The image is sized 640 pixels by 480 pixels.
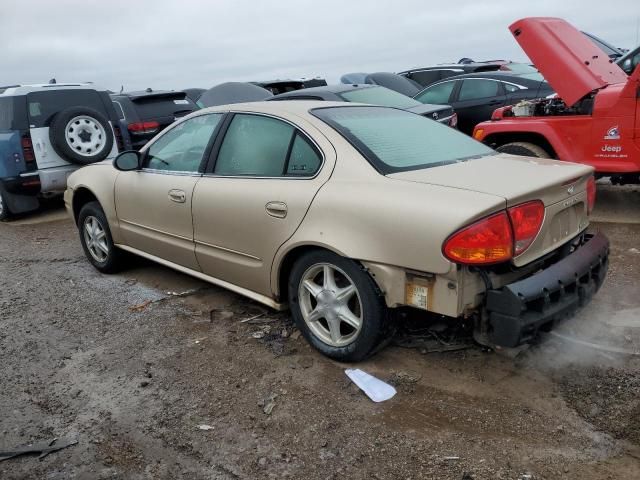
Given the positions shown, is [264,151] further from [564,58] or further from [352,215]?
[564,58]

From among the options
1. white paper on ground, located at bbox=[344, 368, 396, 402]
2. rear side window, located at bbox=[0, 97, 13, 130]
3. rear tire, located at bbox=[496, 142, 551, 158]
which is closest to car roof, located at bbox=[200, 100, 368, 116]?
white paper on ground, located at bbox=[344, 368, 396, 402]

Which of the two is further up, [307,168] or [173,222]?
[307,168]

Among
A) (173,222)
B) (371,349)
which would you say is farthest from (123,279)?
(371,349)

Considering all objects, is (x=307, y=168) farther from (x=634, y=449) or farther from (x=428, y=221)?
(x=634, y=449)

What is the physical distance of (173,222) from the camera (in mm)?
4117

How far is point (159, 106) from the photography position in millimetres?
9672

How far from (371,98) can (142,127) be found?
3.91m

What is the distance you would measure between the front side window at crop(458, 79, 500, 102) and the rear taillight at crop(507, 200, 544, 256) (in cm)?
770

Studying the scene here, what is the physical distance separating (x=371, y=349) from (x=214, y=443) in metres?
0.98

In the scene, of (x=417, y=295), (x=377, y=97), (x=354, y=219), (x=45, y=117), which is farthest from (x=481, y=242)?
(x=45, y=117)

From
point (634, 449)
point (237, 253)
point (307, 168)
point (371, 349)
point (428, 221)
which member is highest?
point (307, 168)

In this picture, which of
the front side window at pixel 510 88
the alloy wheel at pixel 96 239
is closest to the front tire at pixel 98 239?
the alloy wheel at pixel 96 239

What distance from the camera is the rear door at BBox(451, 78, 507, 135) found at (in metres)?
9.80

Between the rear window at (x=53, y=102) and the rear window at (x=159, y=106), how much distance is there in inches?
48.1
